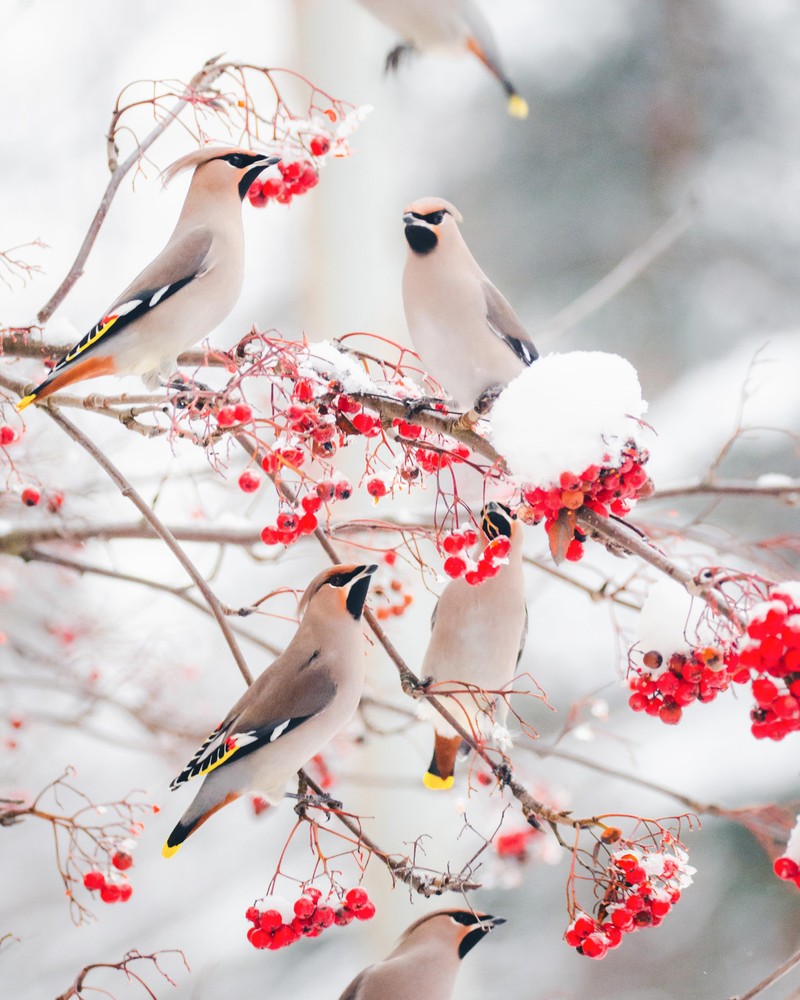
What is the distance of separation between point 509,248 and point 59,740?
268cm

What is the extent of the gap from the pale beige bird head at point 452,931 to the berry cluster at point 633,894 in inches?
15.4

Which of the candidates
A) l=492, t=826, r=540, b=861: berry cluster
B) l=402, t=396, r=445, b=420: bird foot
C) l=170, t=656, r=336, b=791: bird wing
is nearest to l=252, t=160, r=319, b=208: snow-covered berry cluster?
l=402, t=396, r=445, b=420: bird foot

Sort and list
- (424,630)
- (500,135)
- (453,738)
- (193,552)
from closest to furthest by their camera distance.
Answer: (453,738)
(424,630)
(193,552)
(500,135)

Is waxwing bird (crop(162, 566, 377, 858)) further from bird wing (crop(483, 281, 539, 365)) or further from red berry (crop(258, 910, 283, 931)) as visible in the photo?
bird wing (crop(483, 281, 539, 365))

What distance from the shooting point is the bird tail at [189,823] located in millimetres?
1066

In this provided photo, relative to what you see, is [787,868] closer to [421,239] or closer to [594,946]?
[594,946]

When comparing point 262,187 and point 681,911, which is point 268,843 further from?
point 262,187

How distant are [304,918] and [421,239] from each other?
0.72m

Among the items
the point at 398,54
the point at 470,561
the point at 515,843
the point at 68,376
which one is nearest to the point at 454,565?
the point at 470,561

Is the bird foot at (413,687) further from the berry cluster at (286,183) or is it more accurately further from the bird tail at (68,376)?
the berry cluster at (286,183)

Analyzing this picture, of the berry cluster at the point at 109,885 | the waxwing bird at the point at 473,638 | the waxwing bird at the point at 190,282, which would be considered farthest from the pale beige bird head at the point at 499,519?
the berry cluster at the point at 109,885

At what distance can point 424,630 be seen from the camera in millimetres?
2525

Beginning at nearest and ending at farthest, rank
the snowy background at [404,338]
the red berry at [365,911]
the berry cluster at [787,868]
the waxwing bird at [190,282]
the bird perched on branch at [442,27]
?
1. the berry cluster at [787,868]
2. the red berry at [365,911]
3. the waxwing bird at [190,282]
4. the bird perched on branch at [442,27]
5. the snowy background at [404,338]

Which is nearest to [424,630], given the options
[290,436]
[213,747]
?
[213,747]
